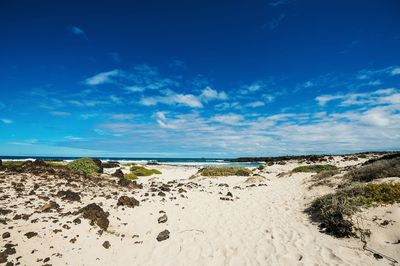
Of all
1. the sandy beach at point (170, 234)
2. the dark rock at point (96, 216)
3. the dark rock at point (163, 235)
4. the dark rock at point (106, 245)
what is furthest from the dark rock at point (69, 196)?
the dark rock at point (163, 235)

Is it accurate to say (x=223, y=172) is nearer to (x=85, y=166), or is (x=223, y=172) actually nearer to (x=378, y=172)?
(x=85, y=166)

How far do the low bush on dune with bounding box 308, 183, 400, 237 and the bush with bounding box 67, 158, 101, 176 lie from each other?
16.8m

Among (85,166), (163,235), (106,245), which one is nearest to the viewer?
(106,245)

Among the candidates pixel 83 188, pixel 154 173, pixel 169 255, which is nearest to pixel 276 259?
pixel 169 255

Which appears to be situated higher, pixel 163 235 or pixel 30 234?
pixel 30 234

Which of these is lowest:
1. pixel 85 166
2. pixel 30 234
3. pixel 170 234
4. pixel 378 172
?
pixel 170 234

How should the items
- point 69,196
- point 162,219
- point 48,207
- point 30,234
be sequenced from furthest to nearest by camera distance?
1. point 69,196
2. point 162,219
3. point 48,207
4. point 30,234

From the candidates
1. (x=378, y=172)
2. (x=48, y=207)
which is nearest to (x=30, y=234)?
(x=48, y=207)

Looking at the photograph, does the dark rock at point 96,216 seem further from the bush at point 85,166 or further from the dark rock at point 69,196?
the bush at point 85,166

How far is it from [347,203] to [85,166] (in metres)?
18.9

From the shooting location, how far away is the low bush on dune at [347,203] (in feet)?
29.5

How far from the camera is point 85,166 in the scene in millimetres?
22703

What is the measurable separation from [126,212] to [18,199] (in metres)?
4.24

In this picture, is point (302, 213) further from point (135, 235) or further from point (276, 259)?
point (135, 235)
